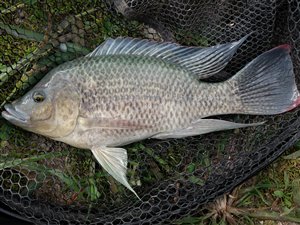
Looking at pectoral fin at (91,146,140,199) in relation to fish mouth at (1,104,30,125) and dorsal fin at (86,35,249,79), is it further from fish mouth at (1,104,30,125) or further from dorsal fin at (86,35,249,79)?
dorsal fin at (86,35,249,79)

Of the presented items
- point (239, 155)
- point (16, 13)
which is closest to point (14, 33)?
point (16, 13)

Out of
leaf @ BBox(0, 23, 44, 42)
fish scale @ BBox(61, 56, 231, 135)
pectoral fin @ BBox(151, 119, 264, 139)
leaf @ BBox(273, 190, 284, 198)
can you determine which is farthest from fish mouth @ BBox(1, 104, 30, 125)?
leaf @ BBox(273, 190, 284, 198)

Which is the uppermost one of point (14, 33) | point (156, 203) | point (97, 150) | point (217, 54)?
point (14, 33)

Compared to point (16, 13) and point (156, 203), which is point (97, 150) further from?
point (16, 13)

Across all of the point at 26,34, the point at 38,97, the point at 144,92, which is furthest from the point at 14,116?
the point at 144,92

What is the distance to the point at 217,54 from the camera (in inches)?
101

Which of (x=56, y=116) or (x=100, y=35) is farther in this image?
(x=100, y=35)

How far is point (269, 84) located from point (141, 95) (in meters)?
0.61

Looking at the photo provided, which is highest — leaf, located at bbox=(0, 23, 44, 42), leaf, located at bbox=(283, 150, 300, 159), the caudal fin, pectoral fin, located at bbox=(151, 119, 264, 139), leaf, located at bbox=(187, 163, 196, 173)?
leaf, located at bbox=(0, 23, 44, 42)

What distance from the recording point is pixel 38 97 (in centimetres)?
243

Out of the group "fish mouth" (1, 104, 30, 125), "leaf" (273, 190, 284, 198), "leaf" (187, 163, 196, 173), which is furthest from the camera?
"leaf" (273, 190, 284, 198)

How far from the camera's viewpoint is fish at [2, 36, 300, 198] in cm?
244

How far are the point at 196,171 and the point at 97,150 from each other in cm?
49

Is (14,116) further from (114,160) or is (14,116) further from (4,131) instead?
(114,160)
